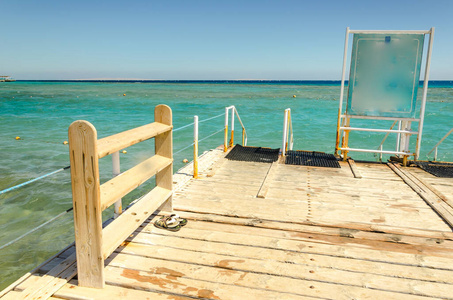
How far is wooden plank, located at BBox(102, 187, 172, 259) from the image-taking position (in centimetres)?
284

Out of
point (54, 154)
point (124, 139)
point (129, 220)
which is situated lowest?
point (54, 154)

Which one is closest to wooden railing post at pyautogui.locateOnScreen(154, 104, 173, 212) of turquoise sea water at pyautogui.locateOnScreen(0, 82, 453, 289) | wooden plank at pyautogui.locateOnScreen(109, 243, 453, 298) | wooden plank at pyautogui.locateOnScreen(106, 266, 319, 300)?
wooden plank at pyautogui.locateOnScreen(109, 243, 453, 298)

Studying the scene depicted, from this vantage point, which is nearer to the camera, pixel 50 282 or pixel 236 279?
pixel 50 282

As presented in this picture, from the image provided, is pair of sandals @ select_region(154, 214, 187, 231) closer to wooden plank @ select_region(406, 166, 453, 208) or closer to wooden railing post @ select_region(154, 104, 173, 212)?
wooden railing post @ select_region(154, 104, 173, 212)

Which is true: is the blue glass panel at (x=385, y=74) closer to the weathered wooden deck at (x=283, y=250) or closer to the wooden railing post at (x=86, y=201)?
the weathered wooden deck at (x=283, y=250)

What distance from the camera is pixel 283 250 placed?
11.1 ft

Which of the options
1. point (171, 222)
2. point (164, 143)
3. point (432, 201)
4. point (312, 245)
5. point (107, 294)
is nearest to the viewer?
point (107, 294)

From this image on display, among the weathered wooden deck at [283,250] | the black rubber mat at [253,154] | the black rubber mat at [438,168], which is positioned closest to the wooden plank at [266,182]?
the weathered wooden deck at [283,250]

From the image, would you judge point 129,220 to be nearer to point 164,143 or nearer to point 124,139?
point 124,139

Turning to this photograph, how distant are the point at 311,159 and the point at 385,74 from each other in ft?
8.01

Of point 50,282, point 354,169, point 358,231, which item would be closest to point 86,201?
point 50,282

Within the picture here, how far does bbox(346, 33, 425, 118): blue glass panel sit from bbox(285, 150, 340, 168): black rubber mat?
1257mm

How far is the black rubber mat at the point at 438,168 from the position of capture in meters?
6.47

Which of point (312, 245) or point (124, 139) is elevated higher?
point (124, 139)
